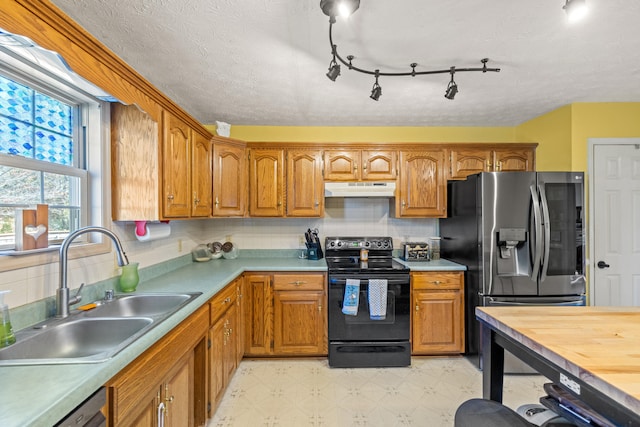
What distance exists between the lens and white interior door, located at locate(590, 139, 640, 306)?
2611 millimetres

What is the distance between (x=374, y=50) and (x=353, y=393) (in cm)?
247

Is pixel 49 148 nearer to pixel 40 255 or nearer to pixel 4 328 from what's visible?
pixel 40 255

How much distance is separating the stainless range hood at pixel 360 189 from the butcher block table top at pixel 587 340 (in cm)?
168

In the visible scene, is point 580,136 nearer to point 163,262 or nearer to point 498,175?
point 498,175

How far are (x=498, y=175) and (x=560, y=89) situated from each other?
0.82 metres

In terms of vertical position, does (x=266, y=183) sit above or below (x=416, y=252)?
above

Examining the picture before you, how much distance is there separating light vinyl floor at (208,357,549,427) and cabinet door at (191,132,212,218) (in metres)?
1.47

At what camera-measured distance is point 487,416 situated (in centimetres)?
104

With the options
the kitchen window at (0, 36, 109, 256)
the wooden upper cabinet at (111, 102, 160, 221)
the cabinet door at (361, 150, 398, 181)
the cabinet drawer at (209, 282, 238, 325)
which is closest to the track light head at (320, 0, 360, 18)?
the kitchen window at (0, 36, 109, 256)

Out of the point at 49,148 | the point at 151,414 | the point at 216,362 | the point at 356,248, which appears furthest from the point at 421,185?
the point at 49,148

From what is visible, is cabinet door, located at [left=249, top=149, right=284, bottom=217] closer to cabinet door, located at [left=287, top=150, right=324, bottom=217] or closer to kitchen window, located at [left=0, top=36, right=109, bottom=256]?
cabinet door, located at [left=287, top=150, right=324, bottom=217]

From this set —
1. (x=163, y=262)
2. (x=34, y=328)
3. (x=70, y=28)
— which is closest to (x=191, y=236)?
(x=163, y=262)

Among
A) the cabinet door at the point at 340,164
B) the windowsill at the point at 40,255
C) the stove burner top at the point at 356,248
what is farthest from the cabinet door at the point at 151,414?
the cabinet door at the point at 340,164

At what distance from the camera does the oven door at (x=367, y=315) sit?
2.64 m
